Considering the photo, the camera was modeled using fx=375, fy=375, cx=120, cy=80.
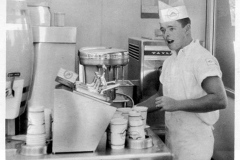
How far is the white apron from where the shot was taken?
7.56ft

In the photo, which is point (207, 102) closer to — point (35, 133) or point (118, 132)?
point (118, 132)

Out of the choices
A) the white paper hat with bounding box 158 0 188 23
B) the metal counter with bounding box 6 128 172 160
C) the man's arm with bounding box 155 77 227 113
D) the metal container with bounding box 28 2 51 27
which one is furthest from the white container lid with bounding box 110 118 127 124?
the metal container with bounding box 28 2 51 27

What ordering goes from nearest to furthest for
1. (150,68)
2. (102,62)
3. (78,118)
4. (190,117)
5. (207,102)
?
(78,118)
(207,102)
(190,117)
(102,62)
(150,68)

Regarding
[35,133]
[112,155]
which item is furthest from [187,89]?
[35,133]

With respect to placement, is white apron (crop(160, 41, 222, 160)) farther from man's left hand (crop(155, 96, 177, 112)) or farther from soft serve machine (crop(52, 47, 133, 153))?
soft serve machine (crop(52, 47, 133, 153))

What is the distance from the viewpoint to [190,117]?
236 centimetres

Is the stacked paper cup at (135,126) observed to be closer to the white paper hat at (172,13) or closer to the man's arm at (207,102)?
the man's arm at (207,102)

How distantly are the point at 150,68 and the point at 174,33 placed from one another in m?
0.77

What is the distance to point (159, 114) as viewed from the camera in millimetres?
3170

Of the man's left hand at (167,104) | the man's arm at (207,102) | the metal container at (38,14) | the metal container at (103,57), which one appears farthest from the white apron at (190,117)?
the metal container at (38,14)

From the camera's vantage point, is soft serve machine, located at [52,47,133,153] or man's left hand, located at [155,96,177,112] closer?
soft serve machine, located at [52,47,133,153]

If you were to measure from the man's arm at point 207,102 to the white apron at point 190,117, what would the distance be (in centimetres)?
13
